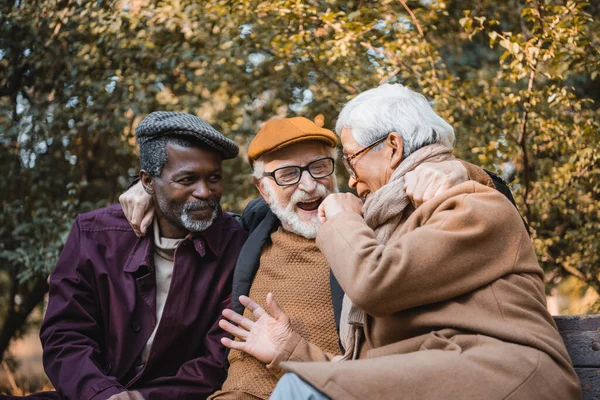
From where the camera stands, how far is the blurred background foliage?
5039 millimetres

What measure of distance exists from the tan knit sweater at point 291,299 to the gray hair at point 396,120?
2.26ft

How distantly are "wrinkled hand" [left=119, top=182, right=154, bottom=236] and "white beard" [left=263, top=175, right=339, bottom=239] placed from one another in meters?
0.60

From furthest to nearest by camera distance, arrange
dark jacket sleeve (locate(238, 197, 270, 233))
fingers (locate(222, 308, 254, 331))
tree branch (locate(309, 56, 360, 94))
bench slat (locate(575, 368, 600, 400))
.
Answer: tree branch (locate(309, 56, 360, 94)) → dark jacket sleeve (locate(238, 197, 270, 233)) → fingers (locate(222, 308, 254, 331)) → bench slat (locate(575, 368, 600, 400))

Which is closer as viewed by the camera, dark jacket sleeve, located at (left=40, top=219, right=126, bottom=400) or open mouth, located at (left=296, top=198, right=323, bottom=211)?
dark jacket sleeve, located at (left=40, top=219, right=126, bottom=400)

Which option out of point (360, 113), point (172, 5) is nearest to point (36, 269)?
point (172, 5)

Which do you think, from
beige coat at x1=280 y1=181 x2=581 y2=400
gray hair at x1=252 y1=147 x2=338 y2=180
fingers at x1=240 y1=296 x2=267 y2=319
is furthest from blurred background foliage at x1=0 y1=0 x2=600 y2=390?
beige coat at x1=280 y1=181 x2=581 y2=400

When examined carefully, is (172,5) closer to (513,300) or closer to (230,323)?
(230,323)

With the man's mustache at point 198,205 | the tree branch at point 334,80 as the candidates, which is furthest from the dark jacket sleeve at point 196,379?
the tree branch at point 334,80

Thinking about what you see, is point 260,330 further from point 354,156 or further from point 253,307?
point 354,156

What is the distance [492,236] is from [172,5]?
453 cm

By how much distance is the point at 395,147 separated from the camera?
2617 millimetres

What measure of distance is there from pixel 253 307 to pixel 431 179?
1.00 meters

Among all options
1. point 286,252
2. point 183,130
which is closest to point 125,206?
point 183,130

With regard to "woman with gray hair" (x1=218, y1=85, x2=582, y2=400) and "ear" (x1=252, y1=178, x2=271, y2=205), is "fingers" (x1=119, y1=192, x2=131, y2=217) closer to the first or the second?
"ear" (x1=252, y1=178, x2=271, y2=205)
